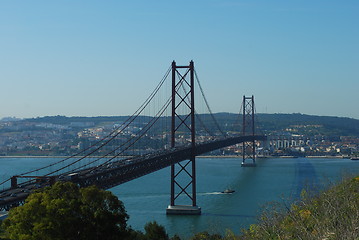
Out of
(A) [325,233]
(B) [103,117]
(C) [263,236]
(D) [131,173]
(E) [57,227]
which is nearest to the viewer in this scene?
(A) [325,233]

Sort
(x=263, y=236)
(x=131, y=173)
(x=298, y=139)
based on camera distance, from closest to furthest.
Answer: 1. (x=263, y=236)
2. (x=131, y=173)
3. (x=298, y=139)

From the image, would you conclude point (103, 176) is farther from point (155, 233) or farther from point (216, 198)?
point (216, 198)

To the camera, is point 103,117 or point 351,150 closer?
point 351,150

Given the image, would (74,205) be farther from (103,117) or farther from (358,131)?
(103,117)

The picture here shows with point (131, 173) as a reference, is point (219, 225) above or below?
below

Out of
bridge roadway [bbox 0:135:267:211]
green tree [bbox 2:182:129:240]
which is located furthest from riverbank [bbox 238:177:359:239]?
bridge roadway [bbox 0:135:267:211]

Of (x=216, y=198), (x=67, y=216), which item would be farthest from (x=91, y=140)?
(x=67, y=216)

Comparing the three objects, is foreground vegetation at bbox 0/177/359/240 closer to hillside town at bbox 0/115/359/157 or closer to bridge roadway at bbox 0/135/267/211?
bridge roadway at bbox 0/135/267/211

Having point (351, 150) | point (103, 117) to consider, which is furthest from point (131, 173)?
point (103, 117)
